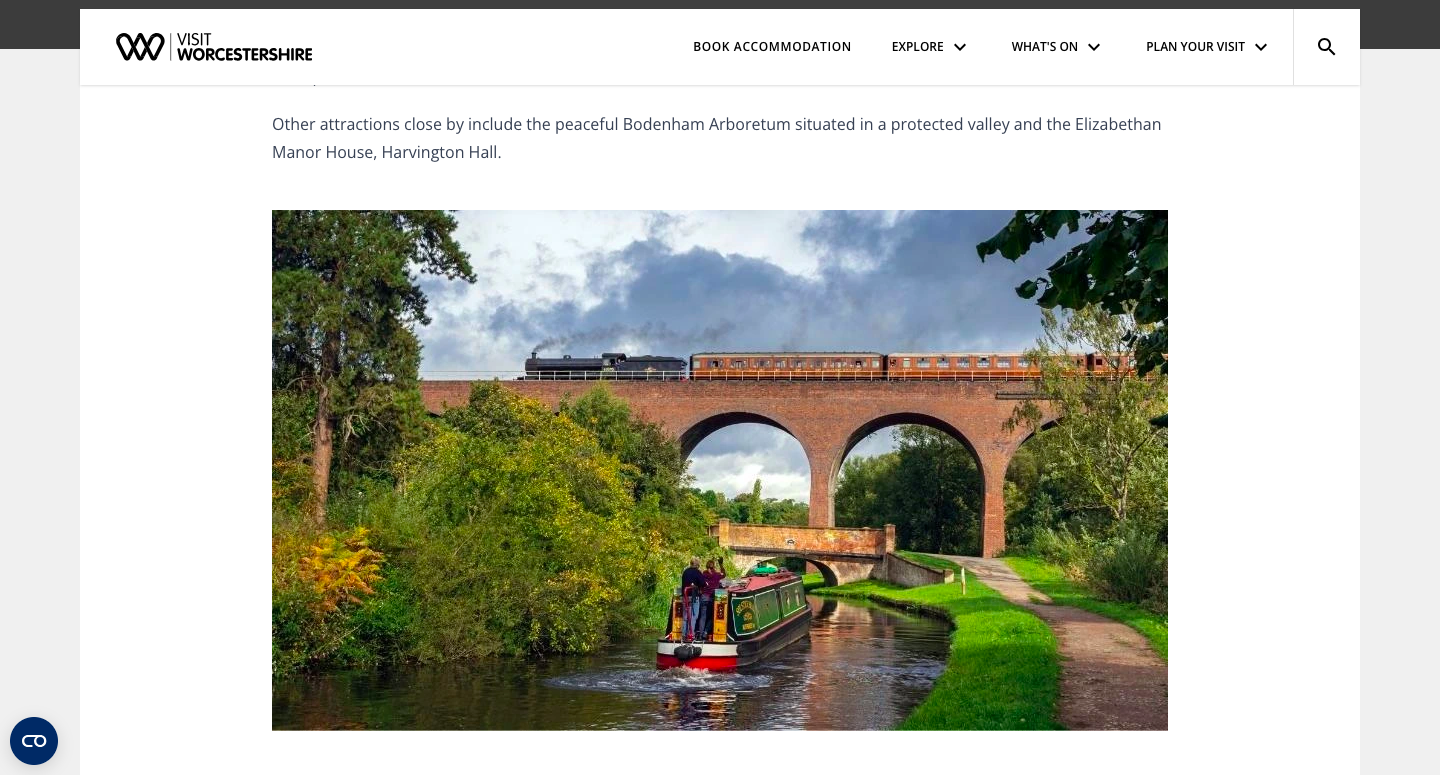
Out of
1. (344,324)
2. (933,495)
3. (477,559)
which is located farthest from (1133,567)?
(933,495)

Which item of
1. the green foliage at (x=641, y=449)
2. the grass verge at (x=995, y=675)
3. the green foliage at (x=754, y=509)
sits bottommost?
the green foliage at (x=754, y=509)

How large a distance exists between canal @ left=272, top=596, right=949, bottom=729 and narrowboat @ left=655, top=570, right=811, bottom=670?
27cm

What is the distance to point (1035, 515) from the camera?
39.8m

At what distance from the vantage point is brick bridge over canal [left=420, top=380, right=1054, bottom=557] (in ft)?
122

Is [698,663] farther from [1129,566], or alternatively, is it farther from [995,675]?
[1129,566]

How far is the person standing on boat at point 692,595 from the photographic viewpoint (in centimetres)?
1553

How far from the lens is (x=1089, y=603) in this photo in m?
19.9

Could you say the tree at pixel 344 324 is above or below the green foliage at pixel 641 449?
above

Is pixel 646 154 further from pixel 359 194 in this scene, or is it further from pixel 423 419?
pixel 423 419

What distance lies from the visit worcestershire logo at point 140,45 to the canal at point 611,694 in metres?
6.40

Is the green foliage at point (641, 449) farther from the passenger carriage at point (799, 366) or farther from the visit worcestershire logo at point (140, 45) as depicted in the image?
the visit worcestershire logo at point (140, 45)

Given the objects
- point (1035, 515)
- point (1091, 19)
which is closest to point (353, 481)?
point (1091, 19)

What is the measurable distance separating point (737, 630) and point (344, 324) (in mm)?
8309

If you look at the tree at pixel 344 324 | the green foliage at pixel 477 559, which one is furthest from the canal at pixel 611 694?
the tree at pixel 344 324
